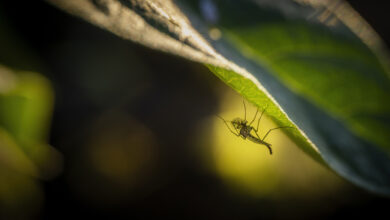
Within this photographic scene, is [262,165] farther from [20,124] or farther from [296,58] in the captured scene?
[296,58]

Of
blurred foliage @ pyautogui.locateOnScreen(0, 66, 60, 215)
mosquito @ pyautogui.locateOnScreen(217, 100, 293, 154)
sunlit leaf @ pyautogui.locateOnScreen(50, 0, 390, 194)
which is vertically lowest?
blurred foliage @ pyautogui.locateOnScreen(0, 66, 60, 215)

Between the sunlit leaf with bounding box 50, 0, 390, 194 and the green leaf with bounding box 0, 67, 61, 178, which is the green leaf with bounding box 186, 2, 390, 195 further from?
the green leaf with bounding box 0, 67, 61, 178

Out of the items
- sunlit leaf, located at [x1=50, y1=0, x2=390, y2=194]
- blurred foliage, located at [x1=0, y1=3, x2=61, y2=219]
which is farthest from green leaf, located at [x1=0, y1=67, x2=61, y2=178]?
sunlit leaf, located at [x1=50, y1=0, x2=390, y2=194]

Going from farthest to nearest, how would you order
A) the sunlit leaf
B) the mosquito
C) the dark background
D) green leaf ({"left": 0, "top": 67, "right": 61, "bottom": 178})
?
the dark background, the mosquito, green leaf ({"left": 0, "top": 67, "right": 61, "bottom": 178}), the sunlit leaf

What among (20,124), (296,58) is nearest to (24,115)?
(20,124)

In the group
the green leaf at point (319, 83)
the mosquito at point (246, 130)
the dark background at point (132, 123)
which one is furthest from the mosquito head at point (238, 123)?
the green leaf at point (319, 83)

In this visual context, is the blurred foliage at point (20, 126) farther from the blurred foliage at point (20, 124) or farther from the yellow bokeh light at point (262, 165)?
the yellow bokeh light at point (262, 165)

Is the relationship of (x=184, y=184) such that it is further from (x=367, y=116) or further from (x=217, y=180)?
(x=367, y=116)
